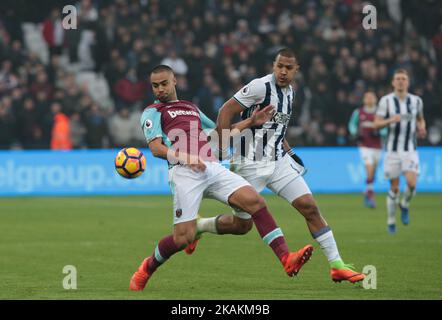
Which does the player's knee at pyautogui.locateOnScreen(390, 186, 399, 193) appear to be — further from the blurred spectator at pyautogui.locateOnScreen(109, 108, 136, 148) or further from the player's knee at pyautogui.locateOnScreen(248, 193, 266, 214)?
the blurred spectator at pyautogui.locateOnScreen(109, 108, 136, 148)

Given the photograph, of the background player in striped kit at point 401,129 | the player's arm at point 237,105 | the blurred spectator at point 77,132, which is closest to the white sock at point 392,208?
the background player in striped kit at point 401,129

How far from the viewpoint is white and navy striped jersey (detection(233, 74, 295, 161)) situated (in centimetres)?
928

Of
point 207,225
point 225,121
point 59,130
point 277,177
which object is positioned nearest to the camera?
point 225,121

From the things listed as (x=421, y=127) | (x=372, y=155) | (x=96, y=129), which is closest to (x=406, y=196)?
(x=421, y=127)

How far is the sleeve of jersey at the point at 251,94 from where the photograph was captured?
30.4ft

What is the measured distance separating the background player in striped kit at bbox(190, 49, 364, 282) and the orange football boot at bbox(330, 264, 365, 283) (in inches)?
15.1

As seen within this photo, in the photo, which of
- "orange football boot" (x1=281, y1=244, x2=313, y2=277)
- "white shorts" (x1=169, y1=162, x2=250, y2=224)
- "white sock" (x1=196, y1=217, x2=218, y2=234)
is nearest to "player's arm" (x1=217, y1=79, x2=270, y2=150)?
"white shorts" (x1=169, y1=162, x2=250, y2=224)

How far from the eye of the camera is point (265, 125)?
30.7ft

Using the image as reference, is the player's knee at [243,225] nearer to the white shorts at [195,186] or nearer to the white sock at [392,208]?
the white shorts at [195,186]

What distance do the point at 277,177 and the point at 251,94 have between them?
0.82m

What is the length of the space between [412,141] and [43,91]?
1043 centimetres

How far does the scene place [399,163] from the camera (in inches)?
577

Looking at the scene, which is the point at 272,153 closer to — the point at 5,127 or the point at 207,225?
the point at 207,225
